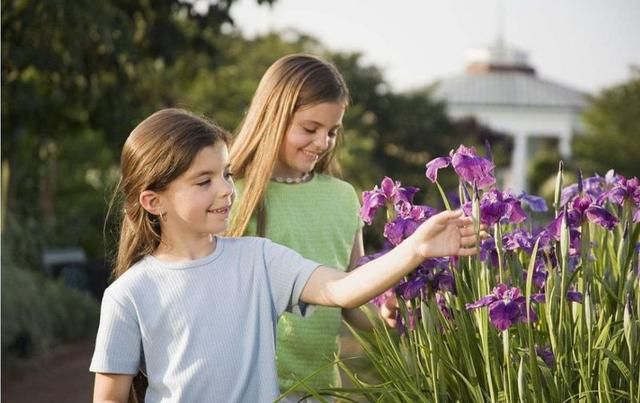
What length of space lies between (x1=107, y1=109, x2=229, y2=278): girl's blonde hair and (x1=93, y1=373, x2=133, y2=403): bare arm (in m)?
0.26

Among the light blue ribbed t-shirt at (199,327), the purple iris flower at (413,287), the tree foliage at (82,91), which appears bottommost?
the light blue ribbed t-shirt at (199,327)

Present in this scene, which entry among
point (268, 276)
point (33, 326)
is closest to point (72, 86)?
point (33, 326)

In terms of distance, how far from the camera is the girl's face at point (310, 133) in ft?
10.3

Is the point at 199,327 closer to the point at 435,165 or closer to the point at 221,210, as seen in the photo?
the point at 221,210

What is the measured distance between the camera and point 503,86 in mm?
75062

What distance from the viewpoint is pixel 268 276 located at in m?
2.59

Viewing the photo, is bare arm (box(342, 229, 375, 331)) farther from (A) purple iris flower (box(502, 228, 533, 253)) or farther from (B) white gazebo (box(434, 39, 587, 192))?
(B) white gazebo (box(434, 39, 587, 192))

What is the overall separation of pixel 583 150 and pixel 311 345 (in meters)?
42.4

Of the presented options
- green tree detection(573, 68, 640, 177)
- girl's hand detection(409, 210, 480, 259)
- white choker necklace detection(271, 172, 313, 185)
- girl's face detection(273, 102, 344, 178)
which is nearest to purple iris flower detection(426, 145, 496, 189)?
girl's hand detection(409, 210, 480, 259)

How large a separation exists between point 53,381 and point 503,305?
644 cm

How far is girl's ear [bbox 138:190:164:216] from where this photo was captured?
8.58 feet

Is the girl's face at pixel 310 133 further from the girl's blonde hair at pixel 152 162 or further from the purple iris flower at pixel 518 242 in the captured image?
the purple iris flower at pixel 518 242

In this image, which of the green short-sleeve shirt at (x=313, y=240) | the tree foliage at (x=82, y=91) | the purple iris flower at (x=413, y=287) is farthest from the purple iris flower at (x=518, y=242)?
the tree foliage at (x=82, y=91)

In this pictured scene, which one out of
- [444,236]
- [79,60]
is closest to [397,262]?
[444,236]
